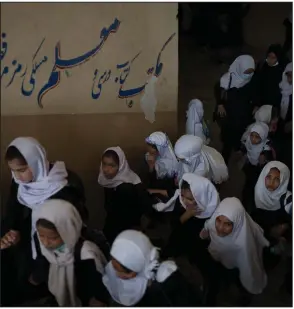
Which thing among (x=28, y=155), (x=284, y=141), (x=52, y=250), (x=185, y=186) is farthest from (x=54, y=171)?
(x=284, y=141)

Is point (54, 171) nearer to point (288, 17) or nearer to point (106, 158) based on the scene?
point (106, 158)

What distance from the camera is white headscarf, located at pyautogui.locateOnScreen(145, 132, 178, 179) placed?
1171 mm

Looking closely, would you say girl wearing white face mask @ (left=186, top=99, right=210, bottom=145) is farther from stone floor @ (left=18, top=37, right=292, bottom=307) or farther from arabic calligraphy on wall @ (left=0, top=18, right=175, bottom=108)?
arabic calligraphy on wall @ (left=0, top=18, right=175, bottom=108)

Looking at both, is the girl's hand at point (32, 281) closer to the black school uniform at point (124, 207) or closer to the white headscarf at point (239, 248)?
the black school uniform at point (124, 207)

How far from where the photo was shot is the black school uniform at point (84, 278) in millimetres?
1050

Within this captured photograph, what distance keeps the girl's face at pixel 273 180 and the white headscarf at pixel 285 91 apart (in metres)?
0.16

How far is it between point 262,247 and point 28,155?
630mm

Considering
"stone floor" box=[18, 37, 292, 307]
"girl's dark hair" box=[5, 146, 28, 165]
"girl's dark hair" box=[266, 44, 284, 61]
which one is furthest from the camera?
"girl's dark hair" box=[266, 44, 284, 61]

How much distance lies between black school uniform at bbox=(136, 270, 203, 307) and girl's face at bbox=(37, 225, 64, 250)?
23cm

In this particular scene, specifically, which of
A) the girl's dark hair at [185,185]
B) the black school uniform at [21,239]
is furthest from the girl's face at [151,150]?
the black school uniform at [21,239]

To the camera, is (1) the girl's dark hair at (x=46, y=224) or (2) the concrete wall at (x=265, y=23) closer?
(1) the girl's dark hair at (x=46, y=224)

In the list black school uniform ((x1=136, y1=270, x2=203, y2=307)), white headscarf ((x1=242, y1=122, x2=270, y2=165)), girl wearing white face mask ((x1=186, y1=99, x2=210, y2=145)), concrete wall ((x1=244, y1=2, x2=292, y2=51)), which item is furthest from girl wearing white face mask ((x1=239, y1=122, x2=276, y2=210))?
black school uniform ((x1=136, y1=270, x2=203, y2=307))

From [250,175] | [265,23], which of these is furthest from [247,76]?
[250,175]

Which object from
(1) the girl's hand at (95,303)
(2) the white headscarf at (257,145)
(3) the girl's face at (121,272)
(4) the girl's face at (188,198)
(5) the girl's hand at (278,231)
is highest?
(2) the white headscarf at (257,145)
